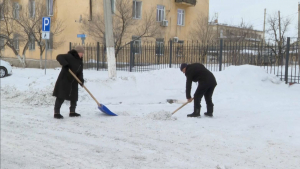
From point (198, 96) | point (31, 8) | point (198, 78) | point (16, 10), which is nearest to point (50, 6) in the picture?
point (31, 8)

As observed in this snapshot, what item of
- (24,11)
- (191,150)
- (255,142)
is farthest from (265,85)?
(24,11)

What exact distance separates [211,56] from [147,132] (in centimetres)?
905

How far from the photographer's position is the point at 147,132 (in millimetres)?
5566

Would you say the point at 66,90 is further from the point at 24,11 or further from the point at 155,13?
the point at 155,13

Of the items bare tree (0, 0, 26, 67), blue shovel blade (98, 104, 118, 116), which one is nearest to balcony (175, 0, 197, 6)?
bare tree (0, 0, 26, 67)

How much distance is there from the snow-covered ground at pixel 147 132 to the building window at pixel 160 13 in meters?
16.0

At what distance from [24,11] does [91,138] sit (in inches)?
753

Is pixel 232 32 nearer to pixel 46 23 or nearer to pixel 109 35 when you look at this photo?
pixel 109 35

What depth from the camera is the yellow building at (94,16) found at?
21.7 metres

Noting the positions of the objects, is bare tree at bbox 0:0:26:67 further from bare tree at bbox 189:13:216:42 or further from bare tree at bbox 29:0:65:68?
bare tree at bbox 189:13:216:42

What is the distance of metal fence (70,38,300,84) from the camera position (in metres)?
11.7

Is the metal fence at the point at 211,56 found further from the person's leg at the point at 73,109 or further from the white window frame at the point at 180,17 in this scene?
the white window frame at the point at 180,17

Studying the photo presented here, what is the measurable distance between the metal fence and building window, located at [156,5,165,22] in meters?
8.90

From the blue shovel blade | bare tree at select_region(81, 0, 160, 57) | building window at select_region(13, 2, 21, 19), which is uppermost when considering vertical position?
building window at select_region(13, 2, 21, 19)
